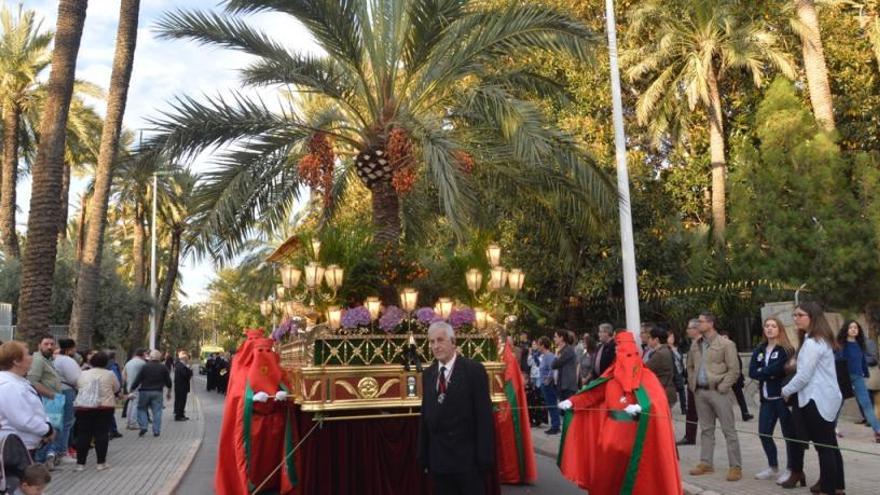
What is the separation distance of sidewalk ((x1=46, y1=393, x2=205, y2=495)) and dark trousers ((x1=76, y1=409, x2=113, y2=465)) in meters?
0.27

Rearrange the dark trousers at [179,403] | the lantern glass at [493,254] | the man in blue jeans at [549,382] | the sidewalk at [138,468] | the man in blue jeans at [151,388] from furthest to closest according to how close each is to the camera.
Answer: the dark trousers at [179,403], the man in blue jeans at [151,388], the man in blue jeans at [549,382], the sidewalk at [138,468], the lantern glass at [493,254]

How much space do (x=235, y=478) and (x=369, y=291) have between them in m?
2.43

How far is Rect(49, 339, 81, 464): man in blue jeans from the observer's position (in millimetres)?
12031

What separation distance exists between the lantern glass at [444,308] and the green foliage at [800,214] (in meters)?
12.7

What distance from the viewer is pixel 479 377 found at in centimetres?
585

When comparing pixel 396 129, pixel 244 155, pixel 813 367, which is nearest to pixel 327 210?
pixel 244 155

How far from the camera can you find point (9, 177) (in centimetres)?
2836

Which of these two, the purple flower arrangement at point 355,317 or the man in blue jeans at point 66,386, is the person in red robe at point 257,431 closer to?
the purple flower arrangement at point 355,317

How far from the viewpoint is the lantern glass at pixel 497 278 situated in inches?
372

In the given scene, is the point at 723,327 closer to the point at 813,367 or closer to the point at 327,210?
the point at 327,210

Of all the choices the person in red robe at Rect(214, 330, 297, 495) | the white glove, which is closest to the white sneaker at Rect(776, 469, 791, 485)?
the white glove

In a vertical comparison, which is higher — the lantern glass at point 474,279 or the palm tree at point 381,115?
the palm tree at point 381,115

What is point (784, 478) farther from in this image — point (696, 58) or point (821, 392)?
point (696, 58)

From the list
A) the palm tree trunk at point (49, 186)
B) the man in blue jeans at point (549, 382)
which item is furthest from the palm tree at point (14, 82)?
the man in blue jeans at point (549, 382)
